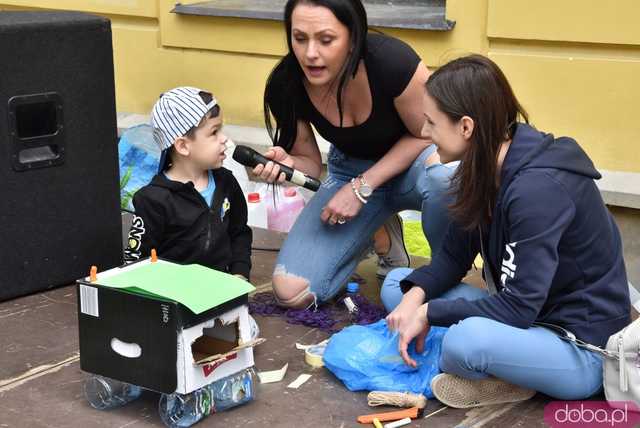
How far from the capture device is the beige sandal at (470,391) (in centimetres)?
283

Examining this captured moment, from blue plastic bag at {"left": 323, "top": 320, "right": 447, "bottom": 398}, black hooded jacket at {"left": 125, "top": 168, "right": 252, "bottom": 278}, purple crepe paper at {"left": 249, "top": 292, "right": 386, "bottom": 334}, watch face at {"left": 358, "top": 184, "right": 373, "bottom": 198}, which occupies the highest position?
watch face at {"left": 358, "top": 184, "right": 373, "bottom": 198}

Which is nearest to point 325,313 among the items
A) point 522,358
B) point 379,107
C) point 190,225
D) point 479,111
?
point 190,225

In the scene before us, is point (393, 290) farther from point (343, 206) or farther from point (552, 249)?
point (552, 249)

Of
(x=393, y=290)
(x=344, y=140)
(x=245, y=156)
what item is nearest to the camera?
Result: (x=393, y=290)

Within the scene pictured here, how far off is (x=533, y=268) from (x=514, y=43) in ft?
6.60

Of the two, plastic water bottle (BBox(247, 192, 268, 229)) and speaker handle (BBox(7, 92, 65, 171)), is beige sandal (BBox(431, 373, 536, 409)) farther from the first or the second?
plastic water bottle (BBox(247, 192, 268, 229))

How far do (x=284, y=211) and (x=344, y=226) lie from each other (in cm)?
91

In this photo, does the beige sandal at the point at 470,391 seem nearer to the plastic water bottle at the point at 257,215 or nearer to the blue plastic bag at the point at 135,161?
the plastic water bottle at the point at 257,215

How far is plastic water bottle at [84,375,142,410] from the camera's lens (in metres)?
2.86

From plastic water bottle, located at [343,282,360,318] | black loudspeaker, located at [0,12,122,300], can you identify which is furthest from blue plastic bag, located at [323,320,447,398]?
black loudspeaker, located at [0,12,122,300]

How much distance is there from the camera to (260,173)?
342 cm

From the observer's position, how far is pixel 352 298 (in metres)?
3.70

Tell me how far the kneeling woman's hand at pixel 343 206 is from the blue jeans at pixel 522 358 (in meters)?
0.83

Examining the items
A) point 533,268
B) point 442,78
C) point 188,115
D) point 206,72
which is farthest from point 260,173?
point 206,72
